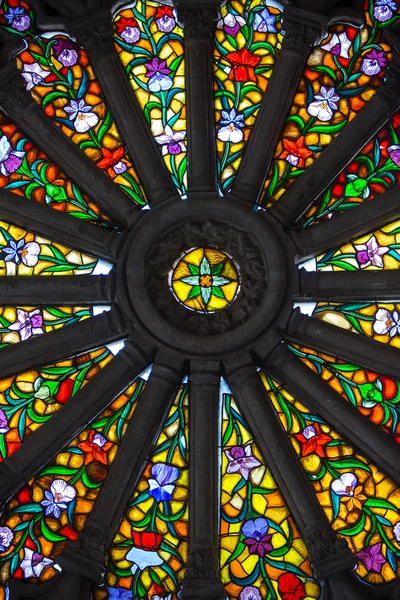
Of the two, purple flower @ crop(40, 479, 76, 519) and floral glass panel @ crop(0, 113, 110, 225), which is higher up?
floral glass panel @ crop(0, 113, 110, 225)

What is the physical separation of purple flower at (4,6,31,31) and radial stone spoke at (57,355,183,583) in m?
4.66

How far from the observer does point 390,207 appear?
1702cm

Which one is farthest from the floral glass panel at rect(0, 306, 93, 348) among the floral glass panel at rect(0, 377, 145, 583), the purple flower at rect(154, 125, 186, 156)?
the purple flower at rect(154, 125, 186, 156)

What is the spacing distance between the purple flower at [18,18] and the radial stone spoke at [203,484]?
4913 mm

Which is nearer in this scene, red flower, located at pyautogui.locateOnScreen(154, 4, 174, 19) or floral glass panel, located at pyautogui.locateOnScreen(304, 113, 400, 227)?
floral glass panel, located at pyautogui.locateOnScreen(304, 113, 400, 227)

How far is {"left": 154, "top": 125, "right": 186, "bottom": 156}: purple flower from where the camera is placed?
17547 mm

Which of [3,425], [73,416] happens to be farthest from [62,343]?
[3,425]

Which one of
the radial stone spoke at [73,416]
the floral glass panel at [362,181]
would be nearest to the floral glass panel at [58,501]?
the radial stone spoke at [73,416]

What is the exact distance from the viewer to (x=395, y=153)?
17.5 metres

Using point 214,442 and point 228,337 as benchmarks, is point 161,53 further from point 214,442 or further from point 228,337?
point 214,442

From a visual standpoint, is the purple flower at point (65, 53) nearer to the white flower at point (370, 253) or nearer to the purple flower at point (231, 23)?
the purple flower at point (231, 23)

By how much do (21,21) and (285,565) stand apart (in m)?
7.56

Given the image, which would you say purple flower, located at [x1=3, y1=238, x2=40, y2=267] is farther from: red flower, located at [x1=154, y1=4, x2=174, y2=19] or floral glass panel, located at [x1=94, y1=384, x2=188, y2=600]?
red flower, located at [x1=154, y1=4, x2=174, y2=19]

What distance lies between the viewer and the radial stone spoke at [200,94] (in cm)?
1723
